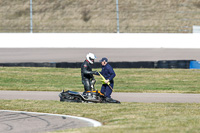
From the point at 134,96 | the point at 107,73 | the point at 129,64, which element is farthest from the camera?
the point at 129,64

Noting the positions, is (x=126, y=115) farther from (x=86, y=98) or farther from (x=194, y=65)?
(x=194, y=65)

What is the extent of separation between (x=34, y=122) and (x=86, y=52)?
53.9 feet

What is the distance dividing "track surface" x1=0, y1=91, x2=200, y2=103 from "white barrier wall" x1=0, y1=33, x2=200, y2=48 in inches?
443

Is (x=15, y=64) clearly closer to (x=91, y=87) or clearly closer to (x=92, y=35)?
(x=92, y=35)

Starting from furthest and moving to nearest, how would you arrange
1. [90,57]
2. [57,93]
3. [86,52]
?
[86,52] → [57,93] → [90,57]

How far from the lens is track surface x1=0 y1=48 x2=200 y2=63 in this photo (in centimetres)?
2422

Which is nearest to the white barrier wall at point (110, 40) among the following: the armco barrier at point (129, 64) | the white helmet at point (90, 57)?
the armco barrier at point (129, 64)

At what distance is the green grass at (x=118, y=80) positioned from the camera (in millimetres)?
17000

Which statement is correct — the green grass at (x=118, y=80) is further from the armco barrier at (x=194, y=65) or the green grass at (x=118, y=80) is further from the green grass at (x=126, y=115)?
the green grass at (x=126, y=115)

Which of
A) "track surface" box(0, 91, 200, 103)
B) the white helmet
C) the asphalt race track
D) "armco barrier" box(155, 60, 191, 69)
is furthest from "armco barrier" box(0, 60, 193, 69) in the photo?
the white helmet

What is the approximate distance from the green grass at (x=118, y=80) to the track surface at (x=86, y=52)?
2792 mm

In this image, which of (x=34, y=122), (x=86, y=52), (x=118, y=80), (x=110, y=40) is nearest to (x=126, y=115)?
(x=34, y=122)

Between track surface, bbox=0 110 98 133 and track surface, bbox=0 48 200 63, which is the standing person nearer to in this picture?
track surface, bbox=0 110 98 133

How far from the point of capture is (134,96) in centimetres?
1477
